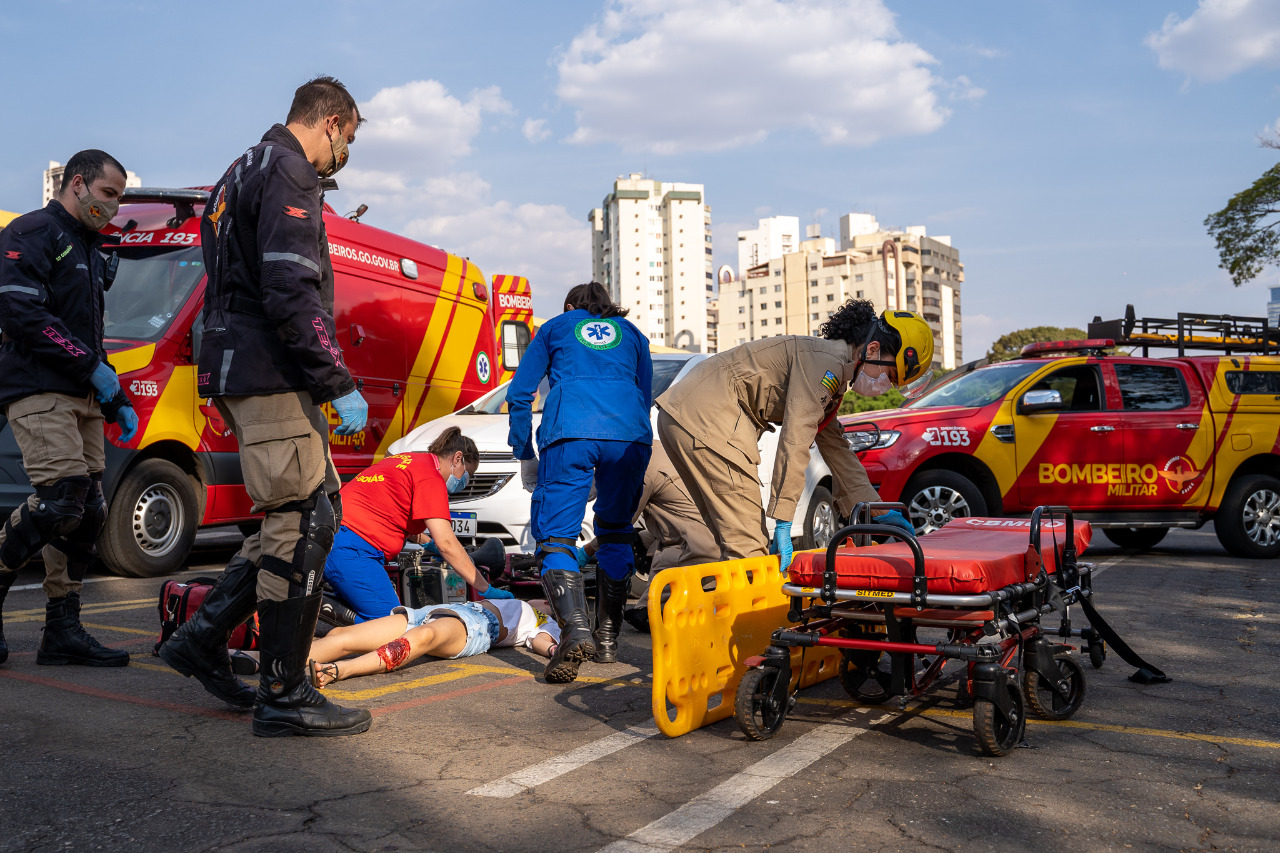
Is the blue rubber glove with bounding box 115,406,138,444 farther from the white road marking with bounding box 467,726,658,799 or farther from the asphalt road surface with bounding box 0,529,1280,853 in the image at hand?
the white road marking with bounding box 467,726,658,799

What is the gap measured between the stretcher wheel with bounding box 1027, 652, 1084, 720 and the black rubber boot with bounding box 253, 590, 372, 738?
250 cm

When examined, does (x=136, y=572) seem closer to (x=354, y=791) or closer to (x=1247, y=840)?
(x=354, y=791)

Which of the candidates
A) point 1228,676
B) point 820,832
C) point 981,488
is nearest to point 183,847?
point 820,832

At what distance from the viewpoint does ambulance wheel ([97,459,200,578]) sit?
775cm

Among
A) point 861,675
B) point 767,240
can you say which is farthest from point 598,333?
point 767,240

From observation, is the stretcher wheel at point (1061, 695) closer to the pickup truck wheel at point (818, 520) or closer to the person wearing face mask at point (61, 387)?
the person wearing face mask at point (61, 387)

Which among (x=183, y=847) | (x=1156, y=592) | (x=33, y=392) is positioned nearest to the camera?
(x=183, y=847)

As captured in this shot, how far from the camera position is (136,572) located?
7.84 meters

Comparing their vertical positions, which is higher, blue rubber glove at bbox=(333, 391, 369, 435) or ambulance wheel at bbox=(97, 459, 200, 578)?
blue rubber glove at bbox=(333, 391, 369, 435)

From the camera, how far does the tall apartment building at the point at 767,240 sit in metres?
174

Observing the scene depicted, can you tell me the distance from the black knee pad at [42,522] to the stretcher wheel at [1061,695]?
3903 mm

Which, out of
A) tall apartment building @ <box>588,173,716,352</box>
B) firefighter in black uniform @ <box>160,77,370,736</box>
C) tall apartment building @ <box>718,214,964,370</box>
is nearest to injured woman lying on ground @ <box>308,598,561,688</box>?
firefighter in black uniform @ <box>160,77,370,736</box>

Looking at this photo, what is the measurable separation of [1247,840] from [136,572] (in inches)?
286

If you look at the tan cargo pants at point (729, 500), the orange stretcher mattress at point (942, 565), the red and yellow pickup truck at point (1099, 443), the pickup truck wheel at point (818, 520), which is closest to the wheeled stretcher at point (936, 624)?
the orange stretcher mattress at point (942, 565)
